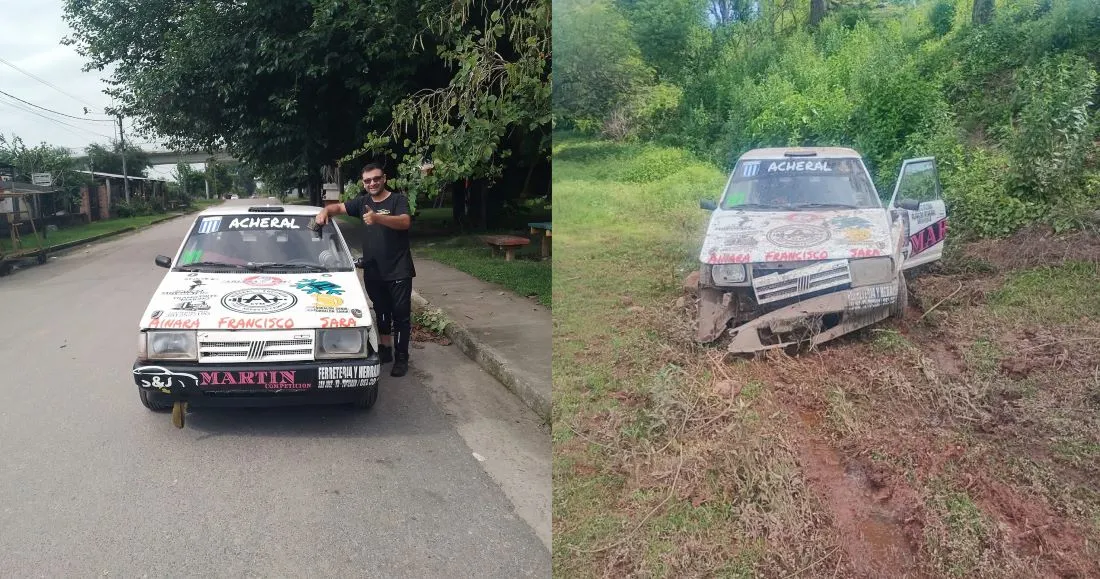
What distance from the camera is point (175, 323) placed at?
16.4 ft

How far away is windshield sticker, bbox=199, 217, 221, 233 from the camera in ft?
21.2

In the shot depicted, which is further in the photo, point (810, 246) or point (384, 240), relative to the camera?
point (384, 240)

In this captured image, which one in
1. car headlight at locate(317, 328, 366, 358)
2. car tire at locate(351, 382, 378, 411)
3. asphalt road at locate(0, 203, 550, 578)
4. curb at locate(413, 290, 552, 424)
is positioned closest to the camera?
asphalt road at locate(0, 203, 550, 578)

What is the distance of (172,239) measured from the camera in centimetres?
2500

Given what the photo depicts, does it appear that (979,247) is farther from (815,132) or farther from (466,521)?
(466,521)

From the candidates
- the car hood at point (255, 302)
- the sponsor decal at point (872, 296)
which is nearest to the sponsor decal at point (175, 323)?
the car hood at point (255, 302)

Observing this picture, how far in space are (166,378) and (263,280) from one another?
1086 mm

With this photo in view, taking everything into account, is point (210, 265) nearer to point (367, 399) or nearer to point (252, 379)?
point (252, 379)

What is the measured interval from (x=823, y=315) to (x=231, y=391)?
13.2 ft

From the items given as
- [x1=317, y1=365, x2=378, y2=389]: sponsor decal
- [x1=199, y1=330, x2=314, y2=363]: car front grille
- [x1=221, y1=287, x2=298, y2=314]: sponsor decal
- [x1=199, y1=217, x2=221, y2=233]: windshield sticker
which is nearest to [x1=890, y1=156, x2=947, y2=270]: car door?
[x1=317, y1=365, x2=378, y2=389]: sponsor decal

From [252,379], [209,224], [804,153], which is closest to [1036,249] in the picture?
[804,153]

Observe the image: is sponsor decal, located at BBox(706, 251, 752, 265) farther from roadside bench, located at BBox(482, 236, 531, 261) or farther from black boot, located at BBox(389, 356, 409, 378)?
roadside bench, located at BBox(482, 236, 531, 261)

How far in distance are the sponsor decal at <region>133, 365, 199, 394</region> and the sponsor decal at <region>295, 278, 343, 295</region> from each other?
1009 mm

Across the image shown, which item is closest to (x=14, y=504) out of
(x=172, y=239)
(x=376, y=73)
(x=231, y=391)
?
(x=231, y=391)
